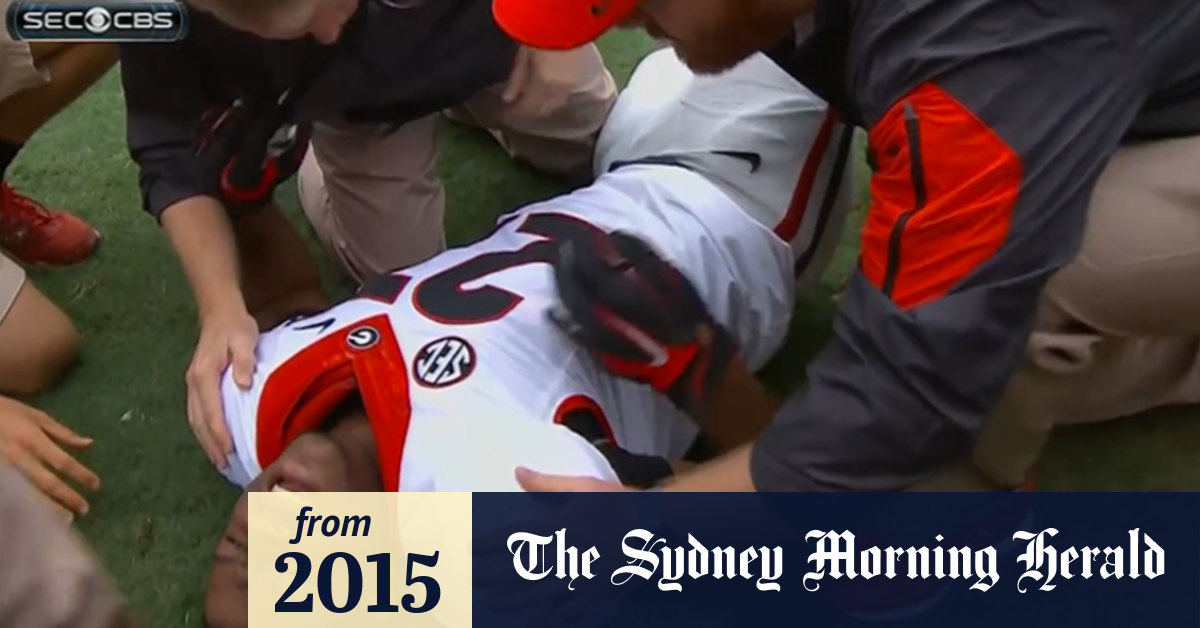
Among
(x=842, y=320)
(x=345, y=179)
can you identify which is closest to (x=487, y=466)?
(x=842, y=320)

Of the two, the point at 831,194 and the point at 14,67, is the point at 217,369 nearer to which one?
the point at 14,67

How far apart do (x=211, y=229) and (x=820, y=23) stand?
53 cm

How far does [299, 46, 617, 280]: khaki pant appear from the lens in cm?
130

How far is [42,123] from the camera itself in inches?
54.5

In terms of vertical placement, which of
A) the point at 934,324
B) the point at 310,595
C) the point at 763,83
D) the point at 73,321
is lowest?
the point at 73,321

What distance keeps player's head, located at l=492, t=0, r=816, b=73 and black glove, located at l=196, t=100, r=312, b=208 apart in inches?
14.1

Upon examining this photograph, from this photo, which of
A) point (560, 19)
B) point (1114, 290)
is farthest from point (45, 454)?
point (1114, 290)

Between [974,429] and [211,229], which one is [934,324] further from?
[211,229]

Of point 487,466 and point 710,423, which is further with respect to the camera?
point 710,423

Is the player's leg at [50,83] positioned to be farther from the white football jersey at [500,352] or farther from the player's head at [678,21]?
the player's head at [678,21]

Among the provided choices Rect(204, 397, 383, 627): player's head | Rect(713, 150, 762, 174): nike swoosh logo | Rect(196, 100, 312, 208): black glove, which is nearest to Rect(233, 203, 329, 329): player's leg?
Rect(196, 100, 312, 208): black glove

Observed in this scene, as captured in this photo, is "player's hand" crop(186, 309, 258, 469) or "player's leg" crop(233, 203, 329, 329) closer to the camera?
"player's hand" crop(186, 309, 258, 469)

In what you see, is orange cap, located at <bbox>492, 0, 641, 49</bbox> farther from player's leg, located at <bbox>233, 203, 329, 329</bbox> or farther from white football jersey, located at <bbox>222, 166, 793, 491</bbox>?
player's leg, located at <bbox>233, 203, 329, 329</bbox>

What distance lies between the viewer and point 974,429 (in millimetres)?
840
